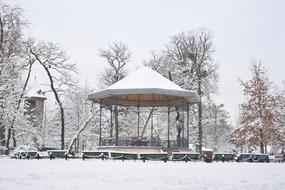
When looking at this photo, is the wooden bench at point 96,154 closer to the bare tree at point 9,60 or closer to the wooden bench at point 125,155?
the wooden bench at point 125,155

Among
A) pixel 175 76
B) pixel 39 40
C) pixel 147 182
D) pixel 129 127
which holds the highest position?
pixel 39 40

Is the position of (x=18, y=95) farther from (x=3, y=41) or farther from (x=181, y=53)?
(x=181, y=53)

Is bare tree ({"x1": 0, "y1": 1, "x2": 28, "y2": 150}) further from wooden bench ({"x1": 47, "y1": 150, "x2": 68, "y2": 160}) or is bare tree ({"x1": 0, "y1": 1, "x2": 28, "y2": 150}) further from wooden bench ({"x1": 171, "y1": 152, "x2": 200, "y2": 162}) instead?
wooden bench ({"x1": 171, "y1": 152, "x2": 200, "y2": 162})

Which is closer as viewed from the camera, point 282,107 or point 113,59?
point 282,107

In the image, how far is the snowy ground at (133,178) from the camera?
14914 mm

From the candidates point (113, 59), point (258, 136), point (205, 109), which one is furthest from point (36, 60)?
point (258, 136)

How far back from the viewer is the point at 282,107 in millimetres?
44188

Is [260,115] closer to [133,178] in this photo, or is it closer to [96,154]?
[96,154]

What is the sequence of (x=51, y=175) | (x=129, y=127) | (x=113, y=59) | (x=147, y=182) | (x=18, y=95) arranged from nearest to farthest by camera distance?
1. (x=147, y=182)
2. (x=51, y=175)
3. (x=18, y=95)
4. (x=113, y=59)
5. (x=129, y=127)

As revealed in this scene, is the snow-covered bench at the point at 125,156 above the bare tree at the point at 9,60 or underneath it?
underneath

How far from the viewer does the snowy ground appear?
1491 centimetres

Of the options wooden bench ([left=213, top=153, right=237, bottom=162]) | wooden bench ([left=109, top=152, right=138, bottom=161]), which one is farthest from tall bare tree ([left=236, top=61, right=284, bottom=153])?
wooden bench ([left=109, top=152, right=138, bottom=161])

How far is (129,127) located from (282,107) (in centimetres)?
1807

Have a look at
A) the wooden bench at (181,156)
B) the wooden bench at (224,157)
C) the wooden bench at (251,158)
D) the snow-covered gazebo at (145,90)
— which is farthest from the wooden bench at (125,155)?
the wooden bench at (251,158)
